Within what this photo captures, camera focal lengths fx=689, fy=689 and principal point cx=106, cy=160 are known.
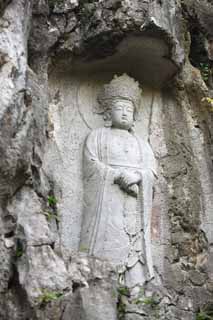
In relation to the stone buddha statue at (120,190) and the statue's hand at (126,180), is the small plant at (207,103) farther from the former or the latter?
the statue's hand at (126,180)

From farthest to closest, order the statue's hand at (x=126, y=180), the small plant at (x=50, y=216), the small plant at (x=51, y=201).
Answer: the statue's hand at (x=126, y=180), the small plant at (x=51, y=201), the small plant at (x=50, y=216)

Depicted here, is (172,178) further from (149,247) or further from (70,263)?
(70,263)

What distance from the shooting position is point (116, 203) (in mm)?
7320

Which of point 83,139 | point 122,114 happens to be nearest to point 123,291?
point 83,139

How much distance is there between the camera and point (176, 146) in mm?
8227

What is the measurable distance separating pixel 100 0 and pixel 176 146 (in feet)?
6.34

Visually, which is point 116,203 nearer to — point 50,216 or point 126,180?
point 126,180

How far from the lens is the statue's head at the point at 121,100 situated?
25.9 feet

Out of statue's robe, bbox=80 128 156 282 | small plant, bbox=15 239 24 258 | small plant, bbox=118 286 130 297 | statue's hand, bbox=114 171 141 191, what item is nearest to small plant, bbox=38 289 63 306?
small plant, bbox=15 239 24 258

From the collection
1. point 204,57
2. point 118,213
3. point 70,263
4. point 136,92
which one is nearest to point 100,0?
point 136,92

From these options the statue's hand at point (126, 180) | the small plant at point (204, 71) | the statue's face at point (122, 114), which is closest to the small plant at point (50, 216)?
the statue's hand at point (126, 180)

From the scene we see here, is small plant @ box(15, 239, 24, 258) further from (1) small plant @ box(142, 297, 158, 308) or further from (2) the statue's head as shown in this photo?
(2) the statue's head

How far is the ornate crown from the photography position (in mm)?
7973

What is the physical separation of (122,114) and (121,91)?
281mm
